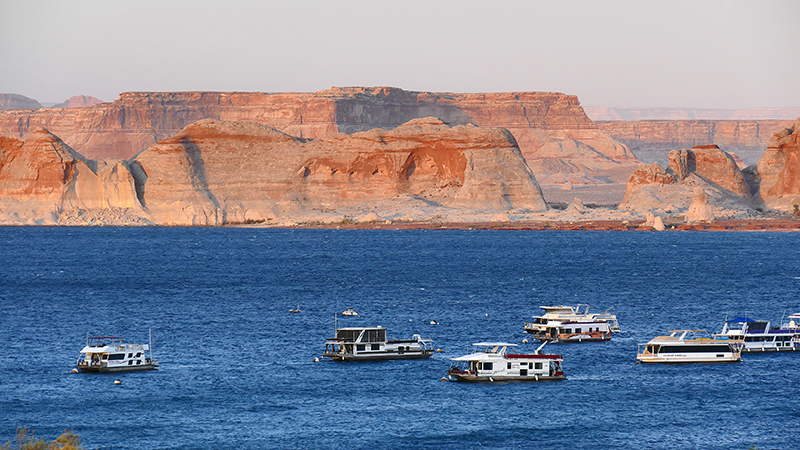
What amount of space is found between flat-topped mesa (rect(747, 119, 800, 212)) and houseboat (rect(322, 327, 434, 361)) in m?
120

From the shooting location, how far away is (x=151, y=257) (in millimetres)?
116375

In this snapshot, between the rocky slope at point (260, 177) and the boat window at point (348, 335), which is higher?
the rocky slope at point (260, 177)

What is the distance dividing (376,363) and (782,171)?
410 feet

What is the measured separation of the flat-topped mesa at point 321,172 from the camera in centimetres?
15475

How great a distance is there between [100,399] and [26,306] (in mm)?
31410

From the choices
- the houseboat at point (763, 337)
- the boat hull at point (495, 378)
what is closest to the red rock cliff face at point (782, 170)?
the houseboat at point (763, 337)

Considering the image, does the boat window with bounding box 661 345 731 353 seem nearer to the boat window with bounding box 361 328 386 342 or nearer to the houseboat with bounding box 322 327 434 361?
the houseboat with bounding box 322 327 434 361

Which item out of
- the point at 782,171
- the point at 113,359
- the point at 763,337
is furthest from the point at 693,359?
the point at 782,171

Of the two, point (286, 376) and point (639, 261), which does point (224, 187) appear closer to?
point (639, 261)

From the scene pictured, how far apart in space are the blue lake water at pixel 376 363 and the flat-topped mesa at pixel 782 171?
4348 cm

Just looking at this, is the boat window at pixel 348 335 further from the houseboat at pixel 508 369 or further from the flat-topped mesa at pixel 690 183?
the flat-topped mesa at pixel 690 183

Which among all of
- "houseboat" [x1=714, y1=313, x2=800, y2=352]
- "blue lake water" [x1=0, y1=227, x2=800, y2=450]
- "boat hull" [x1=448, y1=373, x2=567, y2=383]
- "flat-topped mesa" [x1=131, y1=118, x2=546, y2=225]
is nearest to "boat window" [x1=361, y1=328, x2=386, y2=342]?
"blue lake water" [x1=0, y1=227, x2=800, y2=450]

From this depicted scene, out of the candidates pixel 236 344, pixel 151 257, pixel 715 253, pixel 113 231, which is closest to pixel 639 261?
pixel 715 253

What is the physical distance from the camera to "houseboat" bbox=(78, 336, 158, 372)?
52344 mm
